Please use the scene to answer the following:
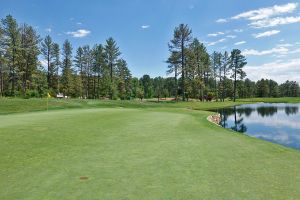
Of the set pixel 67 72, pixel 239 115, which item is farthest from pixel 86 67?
pixel 239 115

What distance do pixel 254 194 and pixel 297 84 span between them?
6174 inches

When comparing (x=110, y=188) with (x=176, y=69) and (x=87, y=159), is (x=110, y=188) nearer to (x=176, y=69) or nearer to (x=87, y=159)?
(x=87, y=159)

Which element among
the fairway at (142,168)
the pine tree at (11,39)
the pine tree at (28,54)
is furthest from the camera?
the pine tree at (28,54)

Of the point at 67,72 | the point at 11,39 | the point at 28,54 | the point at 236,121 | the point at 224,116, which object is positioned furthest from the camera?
the point at 67,72

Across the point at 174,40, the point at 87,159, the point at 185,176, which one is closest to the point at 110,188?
the point at 185,176

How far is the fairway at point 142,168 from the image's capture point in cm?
506

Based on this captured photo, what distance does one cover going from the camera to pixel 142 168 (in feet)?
21.6

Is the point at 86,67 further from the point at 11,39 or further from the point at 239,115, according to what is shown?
the point at 239,115

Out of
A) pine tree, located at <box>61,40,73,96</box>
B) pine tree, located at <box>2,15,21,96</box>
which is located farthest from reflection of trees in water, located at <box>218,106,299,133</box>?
pine tree, located at <box>61,40,73,96</box>

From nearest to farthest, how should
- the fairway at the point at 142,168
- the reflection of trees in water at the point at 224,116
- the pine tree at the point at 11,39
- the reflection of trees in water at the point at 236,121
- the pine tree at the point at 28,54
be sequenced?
the fairway at the point at 142,168
the reflection of trees in water at the point at 236,121
the reflection of trees in water at the point at 224,116
the pine tree at the point at 11,39
the pine tree at the point at 28,54

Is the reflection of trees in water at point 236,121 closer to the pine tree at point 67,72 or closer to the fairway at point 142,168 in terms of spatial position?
the fairway at point 142,168

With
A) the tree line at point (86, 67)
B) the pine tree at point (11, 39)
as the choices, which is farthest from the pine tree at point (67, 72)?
the pine tree at point (11, 39)

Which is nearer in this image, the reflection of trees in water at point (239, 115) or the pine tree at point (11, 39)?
the reflection of trees in water at point (239, 115)

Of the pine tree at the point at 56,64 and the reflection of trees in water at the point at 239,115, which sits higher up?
the pine tree at the point at 56,64
